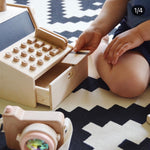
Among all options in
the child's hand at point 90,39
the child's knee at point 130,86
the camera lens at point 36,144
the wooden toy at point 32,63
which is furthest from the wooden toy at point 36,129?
the child's hand at point 90,39

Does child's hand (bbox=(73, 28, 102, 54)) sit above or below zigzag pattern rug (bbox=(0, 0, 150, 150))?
above

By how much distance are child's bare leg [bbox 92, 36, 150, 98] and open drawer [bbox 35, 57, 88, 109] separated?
76mm

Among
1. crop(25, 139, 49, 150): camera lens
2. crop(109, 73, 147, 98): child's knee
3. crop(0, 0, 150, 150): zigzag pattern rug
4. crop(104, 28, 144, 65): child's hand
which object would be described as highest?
crop(104, 28, 144, 65): child's hand

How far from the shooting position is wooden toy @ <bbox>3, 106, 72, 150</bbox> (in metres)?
0.67

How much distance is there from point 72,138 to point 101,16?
496 mm

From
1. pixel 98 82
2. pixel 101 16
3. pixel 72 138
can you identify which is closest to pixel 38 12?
pixel 101 16

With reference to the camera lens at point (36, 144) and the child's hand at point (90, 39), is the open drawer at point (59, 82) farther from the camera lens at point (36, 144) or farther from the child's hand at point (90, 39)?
the camera lens at point (36, 144)

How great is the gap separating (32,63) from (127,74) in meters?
0.28

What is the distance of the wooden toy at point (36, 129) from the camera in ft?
2.19

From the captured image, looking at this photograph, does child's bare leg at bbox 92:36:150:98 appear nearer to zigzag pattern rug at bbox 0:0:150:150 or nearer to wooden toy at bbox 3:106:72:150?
zigzag pattern rug at bbox 0:0:150:150

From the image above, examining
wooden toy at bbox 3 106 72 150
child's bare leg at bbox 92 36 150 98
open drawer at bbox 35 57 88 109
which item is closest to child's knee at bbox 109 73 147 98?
child's bare leg at bbox 92 36 150 98

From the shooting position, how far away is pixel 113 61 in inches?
38.9

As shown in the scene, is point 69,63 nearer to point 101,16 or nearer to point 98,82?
point 98,82

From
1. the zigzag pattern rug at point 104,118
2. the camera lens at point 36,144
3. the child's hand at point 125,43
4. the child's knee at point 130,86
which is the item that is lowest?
the zigzag pattern rug at point 104,118
